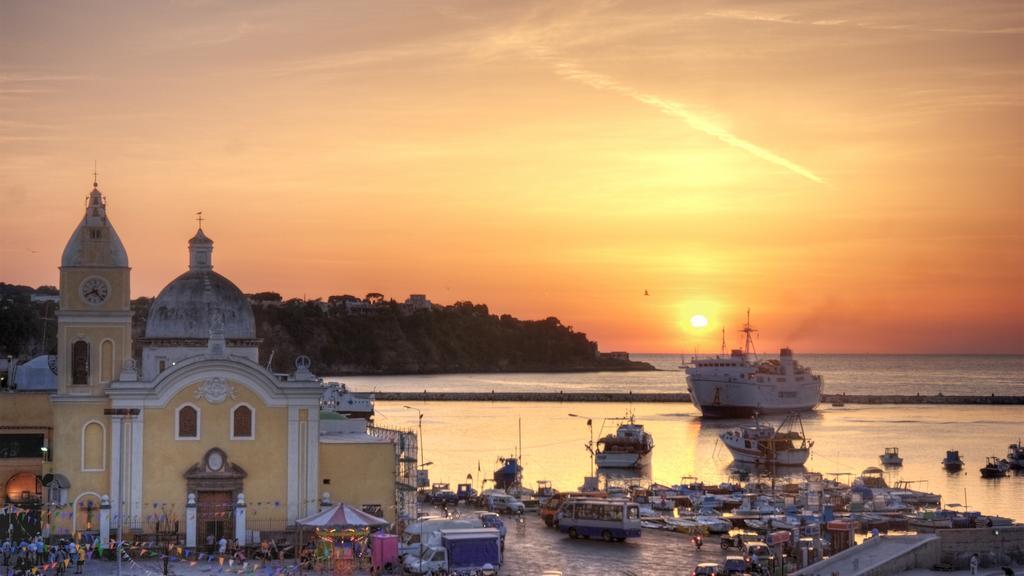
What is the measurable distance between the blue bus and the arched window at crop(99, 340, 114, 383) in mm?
16289

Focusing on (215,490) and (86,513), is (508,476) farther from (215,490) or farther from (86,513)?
(86,513)

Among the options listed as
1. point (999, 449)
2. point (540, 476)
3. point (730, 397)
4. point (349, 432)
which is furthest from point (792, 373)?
point (349, 432)

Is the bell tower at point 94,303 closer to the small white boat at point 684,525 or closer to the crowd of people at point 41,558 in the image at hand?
the crowd of people at point 41,558

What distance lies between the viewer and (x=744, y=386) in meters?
147


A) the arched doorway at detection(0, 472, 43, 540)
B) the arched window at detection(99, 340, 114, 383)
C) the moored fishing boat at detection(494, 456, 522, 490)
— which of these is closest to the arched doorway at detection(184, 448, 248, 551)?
the arched window at detection(99, 340, 114, 383)

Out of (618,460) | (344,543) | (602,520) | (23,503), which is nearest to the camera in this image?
(344,543)

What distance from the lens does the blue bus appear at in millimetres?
45188

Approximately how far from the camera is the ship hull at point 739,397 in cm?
14725

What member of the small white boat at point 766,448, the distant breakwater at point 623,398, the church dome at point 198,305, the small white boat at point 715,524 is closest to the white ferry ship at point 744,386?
the distant breakwater at point 623,398

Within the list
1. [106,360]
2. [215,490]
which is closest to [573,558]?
[215,490]

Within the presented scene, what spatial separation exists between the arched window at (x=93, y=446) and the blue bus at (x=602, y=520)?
15.9 meters

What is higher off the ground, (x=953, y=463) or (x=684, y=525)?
(x=953, y=463)

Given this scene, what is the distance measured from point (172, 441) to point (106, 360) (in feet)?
11.9

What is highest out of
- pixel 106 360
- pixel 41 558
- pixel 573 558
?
pixel 106 360
